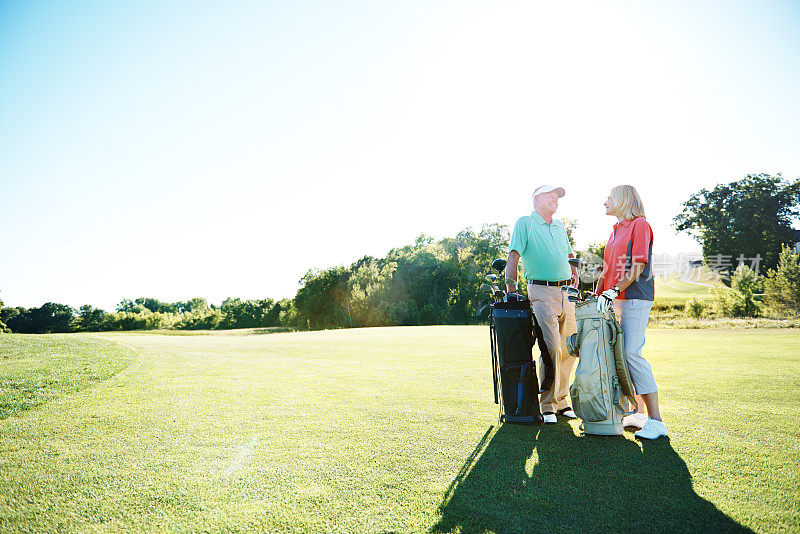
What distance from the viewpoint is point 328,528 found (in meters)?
2.20

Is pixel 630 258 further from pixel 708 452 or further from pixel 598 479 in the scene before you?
pixel 598 479

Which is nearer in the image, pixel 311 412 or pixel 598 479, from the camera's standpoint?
pixel 598 479

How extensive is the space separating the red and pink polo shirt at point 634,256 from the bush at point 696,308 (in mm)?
28070

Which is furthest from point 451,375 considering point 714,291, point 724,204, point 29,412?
point 724,204

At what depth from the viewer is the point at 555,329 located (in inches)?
174

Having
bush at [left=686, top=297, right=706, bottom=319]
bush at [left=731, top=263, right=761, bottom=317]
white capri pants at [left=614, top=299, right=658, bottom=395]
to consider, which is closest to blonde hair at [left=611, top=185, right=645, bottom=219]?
white capri pants at [left=614, top=299, right=658, bottom=395]

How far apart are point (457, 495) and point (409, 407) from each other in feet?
6.66

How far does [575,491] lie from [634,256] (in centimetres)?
214

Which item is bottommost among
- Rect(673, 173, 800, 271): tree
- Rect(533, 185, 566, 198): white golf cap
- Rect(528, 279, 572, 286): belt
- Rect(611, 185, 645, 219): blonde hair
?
Rect(528, 279, 572, 286): belt

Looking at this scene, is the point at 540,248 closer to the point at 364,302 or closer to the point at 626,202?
the point at 626,202

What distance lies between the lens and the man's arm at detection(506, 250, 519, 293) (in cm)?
440

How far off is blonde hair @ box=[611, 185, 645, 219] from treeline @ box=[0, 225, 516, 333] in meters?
37.5

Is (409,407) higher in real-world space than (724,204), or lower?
Answer: lower

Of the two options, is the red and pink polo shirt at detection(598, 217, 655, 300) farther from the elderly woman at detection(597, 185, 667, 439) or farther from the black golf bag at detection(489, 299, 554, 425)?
the black golf bag at detection(489, 299, 554, 425)
